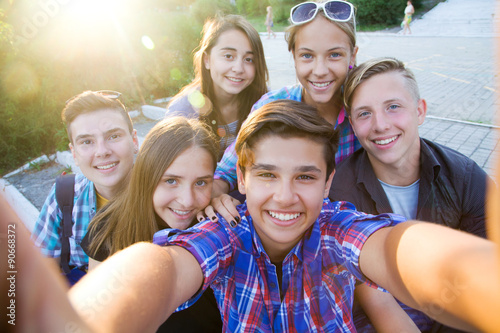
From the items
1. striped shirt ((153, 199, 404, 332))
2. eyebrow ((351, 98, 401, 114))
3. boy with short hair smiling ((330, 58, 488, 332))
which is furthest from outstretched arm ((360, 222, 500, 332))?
eyebrow ((351, 98, 401, 114))

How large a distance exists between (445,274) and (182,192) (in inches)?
61.0

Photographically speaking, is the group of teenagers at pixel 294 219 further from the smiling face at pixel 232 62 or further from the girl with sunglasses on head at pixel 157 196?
the smiling face at pixel 232 62

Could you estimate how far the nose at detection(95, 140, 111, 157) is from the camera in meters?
2.39

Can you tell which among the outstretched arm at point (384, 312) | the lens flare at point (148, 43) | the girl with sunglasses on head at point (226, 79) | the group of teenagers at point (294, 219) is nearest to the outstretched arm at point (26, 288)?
the group of teenagers at point (294, 219)

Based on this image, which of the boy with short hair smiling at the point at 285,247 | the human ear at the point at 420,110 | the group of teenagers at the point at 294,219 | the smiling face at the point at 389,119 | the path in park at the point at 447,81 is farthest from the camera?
the path in park at the point at 447,81

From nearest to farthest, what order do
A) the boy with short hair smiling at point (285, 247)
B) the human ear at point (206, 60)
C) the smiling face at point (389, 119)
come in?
the boy with short hair smiling at point (285, 247) → the smiling face at point (389, 119) → the human ear at point (206, 60)

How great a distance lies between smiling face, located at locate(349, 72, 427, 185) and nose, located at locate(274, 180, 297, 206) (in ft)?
3.01

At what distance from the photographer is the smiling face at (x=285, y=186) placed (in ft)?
5.12

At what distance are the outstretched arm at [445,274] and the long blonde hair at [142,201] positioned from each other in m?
1.45

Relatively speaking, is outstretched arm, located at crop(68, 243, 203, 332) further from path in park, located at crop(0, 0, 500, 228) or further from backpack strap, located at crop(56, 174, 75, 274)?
path in park, located at crop(0, 0, 500, 228)

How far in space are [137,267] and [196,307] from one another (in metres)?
0.90

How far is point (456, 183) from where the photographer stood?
2.00 m

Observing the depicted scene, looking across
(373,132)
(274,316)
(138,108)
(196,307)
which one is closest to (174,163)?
(196,307)

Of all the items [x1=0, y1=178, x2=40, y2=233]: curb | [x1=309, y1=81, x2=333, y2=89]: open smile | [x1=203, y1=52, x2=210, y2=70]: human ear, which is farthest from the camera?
[x1=0, y1=178, x2=40, y2=233]: curb
